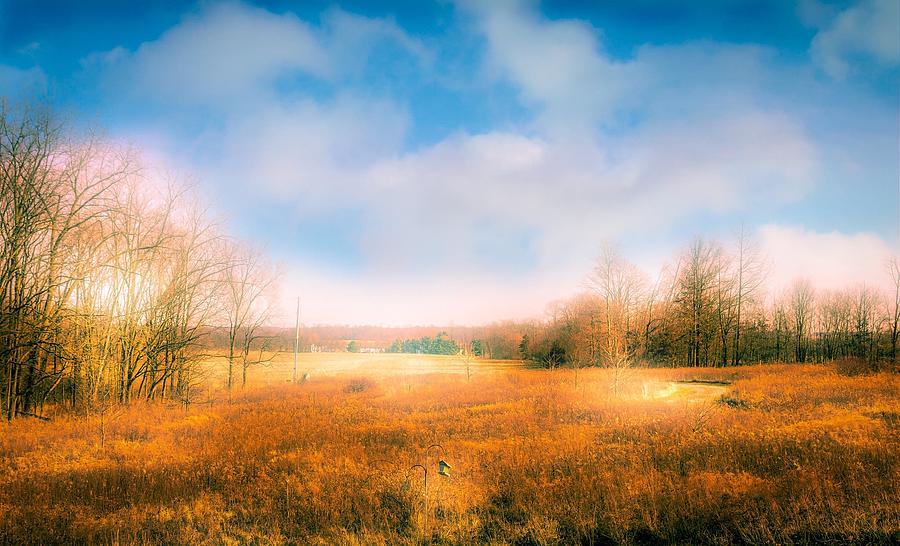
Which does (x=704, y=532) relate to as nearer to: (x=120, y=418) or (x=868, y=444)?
(x=868, y=444)

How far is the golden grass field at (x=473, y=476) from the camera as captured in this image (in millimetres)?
6609

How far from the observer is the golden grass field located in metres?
6.61

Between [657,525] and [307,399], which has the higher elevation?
[657,525]

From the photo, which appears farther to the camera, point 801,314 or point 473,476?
point 801,314

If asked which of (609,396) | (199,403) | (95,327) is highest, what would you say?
(95,327)

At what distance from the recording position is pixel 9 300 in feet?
48.3

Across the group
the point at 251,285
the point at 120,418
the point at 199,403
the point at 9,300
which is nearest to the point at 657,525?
the point at 120,418

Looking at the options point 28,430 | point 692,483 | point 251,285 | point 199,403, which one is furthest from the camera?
point 251,285

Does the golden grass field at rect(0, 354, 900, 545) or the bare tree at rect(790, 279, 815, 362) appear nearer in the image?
the golden grass field at rect(0, 354, 900, 545)

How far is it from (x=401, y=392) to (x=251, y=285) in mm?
A: 15022

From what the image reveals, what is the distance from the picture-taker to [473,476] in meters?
8.97

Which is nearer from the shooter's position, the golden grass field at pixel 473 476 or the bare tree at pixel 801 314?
the golden grass field at pixel 473 476

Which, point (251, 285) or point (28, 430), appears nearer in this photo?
point (28, 430)

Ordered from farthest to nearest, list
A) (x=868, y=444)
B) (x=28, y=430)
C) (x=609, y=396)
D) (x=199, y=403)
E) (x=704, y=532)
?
(x=199, y=403), (x=609, y=396), (x=28, y=430), (x=868, y=444), (x=704, y=532)
